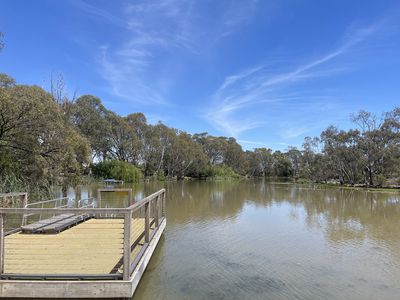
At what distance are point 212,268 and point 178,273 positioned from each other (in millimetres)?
922

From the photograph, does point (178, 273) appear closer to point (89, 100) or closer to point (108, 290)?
point (108, 290)

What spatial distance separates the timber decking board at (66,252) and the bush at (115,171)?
40052 millimetres

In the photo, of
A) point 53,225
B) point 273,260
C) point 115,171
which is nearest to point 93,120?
point 115,171

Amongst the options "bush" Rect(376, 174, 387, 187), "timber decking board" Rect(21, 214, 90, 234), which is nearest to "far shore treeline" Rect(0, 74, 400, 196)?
"bush" Rect(376, 174, 387, 187)

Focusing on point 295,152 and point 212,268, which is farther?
point 295,152

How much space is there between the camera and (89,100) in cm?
5128

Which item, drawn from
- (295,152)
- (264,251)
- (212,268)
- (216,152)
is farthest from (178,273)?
(295,152)

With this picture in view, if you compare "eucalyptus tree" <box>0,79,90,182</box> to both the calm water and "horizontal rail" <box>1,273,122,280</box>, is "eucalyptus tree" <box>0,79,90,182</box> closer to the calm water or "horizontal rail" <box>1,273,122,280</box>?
the calm water

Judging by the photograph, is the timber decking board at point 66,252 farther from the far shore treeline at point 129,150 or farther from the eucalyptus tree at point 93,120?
the eucalyptus tree at point 93,120

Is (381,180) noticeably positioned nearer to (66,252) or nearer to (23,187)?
(23,187)

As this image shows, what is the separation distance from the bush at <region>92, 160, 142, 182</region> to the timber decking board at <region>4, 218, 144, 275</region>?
40.1 metres

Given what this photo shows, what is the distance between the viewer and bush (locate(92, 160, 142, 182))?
48688mm

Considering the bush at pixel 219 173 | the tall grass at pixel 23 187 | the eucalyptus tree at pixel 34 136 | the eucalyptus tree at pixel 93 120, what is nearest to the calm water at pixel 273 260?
the tall grass at pixel 23 187

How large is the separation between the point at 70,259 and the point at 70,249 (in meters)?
0.72
